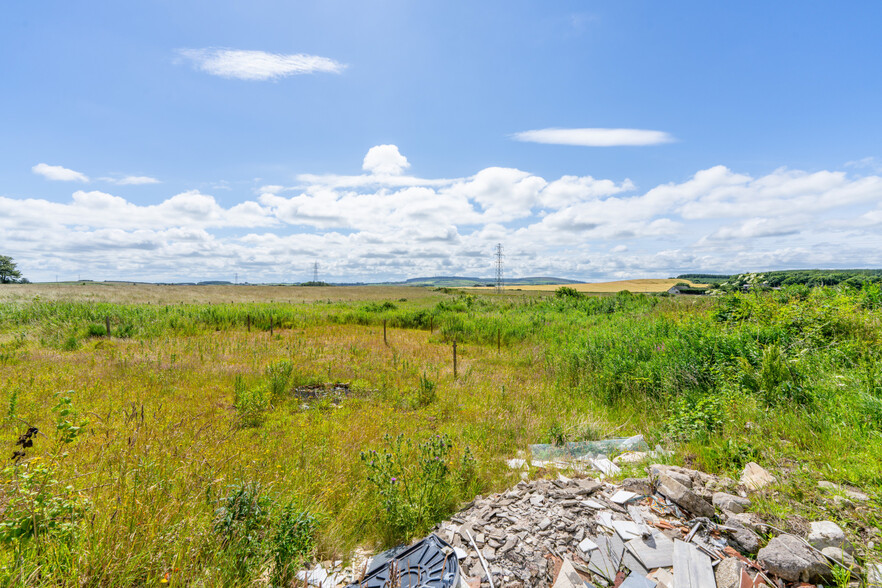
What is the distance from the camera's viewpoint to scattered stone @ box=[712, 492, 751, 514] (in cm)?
348

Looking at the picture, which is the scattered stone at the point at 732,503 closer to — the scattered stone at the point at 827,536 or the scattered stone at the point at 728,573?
the scattered stone at the point at 827,536

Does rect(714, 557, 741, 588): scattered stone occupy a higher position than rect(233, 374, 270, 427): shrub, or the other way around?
rect(714, 557, 741, 588): scattered stone

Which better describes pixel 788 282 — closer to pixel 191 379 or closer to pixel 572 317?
pixel 572 317

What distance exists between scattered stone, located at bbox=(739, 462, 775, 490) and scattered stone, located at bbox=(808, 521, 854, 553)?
28.0 inches

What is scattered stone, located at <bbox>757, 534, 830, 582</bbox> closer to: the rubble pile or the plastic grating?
the rubble pile

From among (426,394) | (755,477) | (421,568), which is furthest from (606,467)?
(426,394)

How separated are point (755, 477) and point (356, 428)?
573 cm

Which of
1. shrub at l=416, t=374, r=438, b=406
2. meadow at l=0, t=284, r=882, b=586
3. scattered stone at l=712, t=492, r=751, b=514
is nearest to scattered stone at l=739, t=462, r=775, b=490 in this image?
meadow at l=0, t=284, r=882, b=586

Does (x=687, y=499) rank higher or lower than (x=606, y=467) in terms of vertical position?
higher

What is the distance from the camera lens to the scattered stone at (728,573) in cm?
271

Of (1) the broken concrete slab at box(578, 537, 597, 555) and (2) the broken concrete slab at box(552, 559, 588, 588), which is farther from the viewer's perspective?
(1) the broken concrete slab at box(578, 537, 597, 555)

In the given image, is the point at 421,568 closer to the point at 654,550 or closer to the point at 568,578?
the point at 568,578

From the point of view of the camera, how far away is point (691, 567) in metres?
2.85

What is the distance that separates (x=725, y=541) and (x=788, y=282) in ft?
36.9
